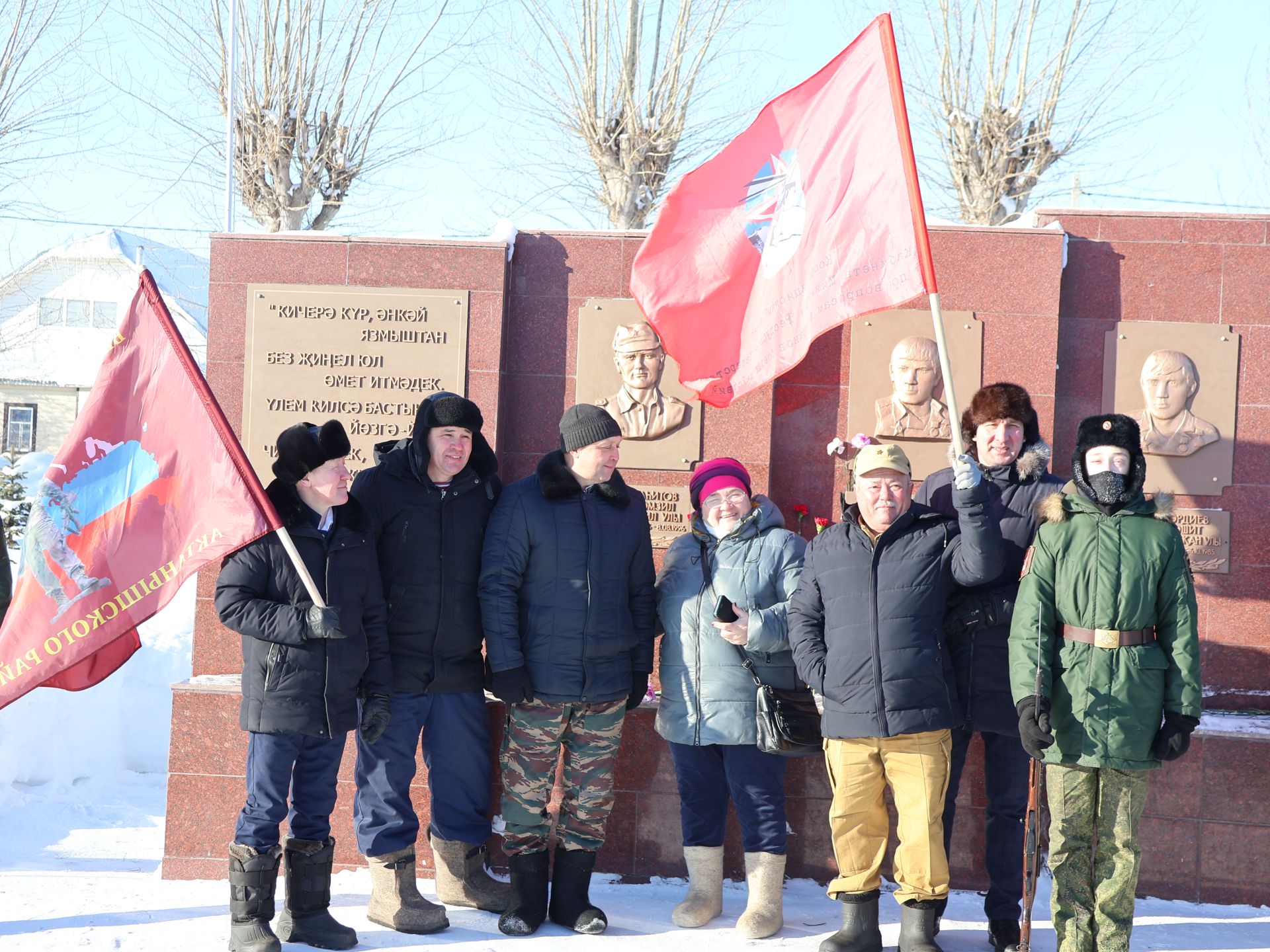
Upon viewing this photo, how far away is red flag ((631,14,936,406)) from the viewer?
3.80m

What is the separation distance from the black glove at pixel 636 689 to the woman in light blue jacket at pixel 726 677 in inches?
3.5

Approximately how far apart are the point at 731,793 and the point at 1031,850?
43.3 inches

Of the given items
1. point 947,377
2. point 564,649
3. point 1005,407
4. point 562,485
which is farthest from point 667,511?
point 947,377

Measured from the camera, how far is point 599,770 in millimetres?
4445

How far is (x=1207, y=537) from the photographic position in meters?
5.50

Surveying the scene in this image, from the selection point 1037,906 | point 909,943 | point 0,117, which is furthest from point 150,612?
point 0,117

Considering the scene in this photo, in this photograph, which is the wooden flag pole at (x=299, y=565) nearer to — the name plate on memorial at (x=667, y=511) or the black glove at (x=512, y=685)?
the black glove at (x=512, y=685)

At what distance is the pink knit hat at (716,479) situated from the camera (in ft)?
14.8

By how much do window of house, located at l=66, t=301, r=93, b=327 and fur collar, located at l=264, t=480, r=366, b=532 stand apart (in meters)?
24.8

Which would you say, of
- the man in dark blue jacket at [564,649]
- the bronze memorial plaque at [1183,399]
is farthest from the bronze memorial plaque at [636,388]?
the bronze memorial plaque at [1183,399]

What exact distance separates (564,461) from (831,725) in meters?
1.41

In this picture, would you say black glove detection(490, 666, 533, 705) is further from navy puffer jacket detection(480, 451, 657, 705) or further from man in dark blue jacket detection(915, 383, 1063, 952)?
man in dark blue jacket detection(915, 383, 1063, 952)

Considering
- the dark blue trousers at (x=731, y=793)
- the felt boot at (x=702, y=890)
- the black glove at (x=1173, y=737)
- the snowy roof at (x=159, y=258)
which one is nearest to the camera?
the black glove at (x=1173, y=737)

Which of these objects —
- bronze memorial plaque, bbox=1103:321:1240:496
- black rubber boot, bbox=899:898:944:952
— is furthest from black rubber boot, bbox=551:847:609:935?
bronze memorial plaque, bbox=1103:321:1240:496
